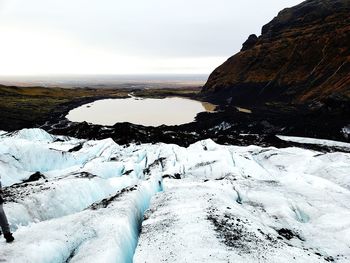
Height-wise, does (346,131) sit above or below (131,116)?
above

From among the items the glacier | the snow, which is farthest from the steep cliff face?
the glacier

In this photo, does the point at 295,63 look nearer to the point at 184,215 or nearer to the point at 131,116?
the point at 131,116

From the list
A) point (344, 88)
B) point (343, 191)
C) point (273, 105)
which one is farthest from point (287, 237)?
point (273, 105)

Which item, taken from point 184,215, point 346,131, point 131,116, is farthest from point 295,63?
point 184,215

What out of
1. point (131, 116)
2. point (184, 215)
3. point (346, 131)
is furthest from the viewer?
point (131, 116)

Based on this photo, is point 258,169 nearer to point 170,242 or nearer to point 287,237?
point 287,237

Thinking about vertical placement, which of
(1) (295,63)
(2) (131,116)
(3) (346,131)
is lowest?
(2) (131,116)
